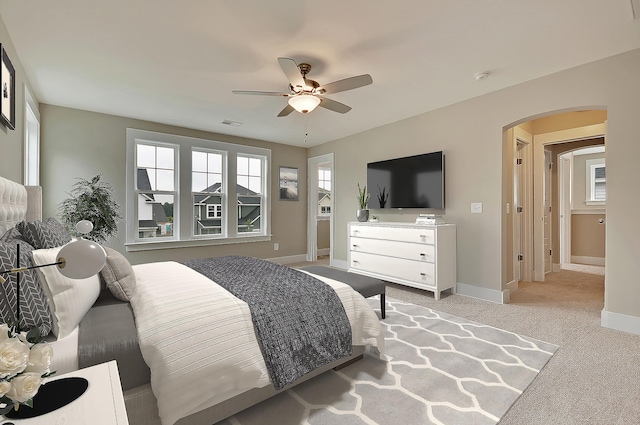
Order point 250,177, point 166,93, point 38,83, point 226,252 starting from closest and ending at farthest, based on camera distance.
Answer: point 38,83 → point 166,93 → point 226,252 → point 250,177

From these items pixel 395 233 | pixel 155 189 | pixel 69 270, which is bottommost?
pixel 395 233

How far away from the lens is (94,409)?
81 cm

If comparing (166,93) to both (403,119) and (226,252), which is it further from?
(403,119)

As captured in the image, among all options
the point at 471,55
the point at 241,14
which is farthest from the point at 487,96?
the point at 241,14

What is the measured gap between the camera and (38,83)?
A: 3271 mm

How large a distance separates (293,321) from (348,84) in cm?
193

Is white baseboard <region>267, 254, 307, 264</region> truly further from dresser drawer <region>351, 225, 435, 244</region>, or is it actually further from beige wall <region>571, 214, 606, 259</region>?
beige wall <region>571, 214, 606, 259</region>

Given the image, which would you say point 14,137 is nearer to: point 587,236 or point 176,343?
point 176,343

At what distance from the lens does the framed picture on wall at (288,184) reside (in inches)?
242

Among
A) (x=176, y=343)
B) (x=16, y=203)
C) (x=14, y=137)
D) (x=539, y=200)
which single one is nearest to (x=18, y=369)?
(x=176, y=343)

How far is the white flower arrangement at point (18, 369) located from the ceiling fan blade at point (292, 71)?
2123 mm

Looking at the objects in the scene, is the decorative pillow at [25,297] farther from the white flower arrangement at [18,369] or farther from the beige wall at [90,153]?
the beige wall at [90,153]

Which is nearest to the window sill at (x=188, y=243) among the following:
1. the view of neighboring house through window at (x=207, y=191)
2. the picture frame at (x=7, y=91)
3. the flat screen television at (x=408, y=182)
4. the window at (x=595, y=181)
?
the view of neighboring house through window at (x=207, y=191)

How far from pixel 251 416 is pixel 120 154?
418cm
